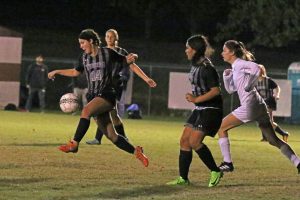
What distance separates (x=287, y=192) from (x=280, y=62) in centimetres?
3936

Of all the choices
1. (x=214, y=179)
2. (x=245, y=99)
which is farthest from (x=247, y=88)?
(x=214, y=179)

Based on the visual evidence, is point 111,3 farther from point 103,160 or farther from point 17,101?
point 103,160

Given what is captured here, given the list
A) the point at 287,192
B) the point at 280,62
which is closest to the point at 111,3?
the point at 280,62

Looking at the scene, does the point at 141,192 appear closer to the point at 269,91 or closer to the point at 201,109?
the point at 201,109

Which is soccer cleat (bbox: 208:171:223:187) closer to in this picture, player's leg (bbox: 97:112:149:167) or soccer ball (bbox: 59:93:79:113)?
player's leg (bbox: 97:112:149:167)

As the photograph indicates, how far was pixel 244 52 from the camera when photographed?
42.9ft

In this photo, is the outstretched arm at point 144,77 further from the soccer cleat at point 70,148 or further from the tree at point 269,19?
the tree at point 269,19

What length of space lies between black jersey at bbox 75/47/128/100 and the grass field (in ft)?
3.74

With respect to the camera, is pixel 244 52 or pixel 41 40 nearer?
pixel 244 52

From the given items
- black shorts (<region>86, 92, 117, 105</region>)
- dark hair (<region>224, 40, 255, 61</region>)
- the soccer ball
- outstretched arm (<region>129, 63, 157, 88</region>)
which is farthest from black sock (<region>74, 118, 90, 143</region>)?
dark hair (<region>224, 40, 255, 61</region>)

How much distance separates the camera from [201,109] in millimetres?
11758

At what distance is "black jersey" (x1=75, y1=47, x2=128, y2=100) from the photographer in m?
13.1

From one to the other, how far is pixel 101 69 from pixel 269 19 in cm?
3161

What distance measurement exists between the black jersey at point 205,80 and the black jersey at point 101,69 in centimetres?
174
